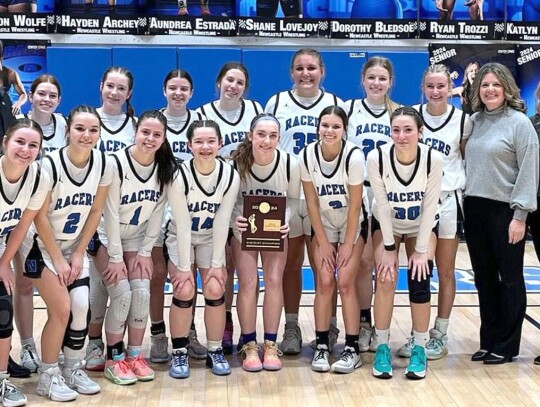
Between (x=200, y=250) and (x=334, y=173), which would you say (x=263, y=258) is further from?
(x=334, y=173)

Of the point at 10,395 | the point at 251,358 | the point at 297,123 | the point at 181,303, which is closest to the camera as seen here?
the point at 10,395

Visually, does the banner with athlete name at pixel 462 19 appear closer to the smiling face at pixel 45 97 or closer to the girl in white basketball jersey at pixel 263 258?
the girl in white basketball jersey at pixel 263 258

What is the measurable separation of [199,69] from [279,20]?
1.01 metres

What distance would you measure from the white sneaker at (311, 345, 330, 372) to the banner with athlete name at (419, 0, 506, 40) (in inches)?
197

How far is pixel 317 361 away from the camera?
4176 millimetres

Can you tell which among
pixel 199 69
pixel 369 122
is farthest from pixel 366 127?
pixel 199 69

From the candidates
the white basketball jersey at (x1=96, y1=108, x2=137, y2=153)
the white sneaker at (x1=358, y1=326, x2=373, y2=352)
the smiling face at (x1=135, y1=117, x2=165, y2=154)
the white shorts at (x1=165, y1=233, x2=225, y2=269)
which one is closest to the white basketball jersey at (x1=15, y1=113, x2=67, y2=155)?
the white basketball jersey at (x1=96, y1=108, x2=137, y2=153)

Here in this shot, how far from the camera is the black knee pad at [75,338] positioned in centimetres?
378

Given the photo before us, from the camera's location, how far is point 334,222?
4219 mm

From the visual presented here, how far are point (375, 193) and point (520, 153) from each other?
0.78 meters

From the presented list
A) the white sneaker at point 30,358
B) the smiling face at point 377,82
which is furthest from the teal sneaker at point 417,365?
the white sneaker at point 30,358

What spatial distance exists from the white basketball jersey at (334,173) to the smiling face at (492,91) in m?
0.74

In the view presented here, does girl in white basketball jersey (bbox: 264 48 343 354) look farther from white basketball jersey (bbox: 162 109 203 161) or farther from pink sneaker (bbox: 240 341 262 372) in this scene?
white basketball jersey (bbox: 162 109 203 161)

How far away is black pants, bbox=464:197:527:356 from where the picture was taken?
414 cm
